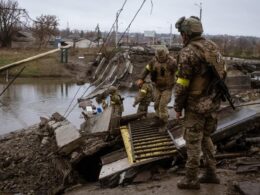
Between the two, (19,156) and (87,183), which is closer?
(87,183)

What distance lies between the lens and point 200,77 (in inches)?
223

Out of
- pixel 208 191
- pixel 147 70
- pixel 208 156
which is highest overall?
pixel 147 70

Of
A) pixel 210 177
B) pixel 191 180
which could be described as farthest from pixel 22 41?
pixel 191 180

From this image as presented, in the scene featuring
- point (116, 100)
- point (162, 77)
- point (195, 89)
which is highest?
point (195, 89)

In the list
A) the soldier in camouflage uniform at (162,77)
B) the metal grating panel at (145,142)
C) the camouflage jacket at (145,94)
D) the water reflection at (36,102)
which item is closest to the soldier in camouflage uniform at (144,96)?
the camouflage jacket at (145,94)

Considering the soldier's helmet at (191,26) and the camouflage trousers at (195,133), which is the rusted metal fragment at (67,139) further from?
the soldier's helmet at (191,26)

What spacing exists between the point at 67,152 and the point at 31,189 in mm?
1084

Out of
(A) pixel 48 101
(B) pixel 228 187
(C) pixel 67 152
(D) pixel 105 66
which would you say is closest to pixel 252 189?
(B) pixel 228 187

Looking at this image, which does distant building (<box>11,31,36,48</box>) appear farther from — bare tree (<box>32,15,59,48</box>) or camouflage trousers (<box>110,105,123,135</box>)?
camouflage trousers (<box>110,105,123,135</box>)

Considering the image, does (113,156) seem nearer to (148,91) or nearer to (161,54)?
(161,54)

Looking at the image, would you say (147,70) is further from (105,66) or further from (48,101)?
(105,66)

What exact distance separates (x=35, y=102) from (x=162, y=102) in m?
14.3

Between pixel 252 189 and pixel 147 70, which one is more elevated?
pixel 147 70

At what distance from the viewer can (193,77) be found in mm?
5660
